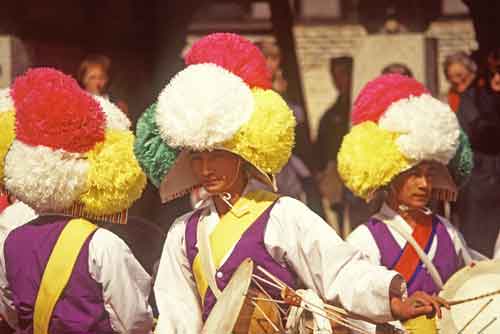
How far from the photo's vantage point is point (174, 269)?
6410 millimetres

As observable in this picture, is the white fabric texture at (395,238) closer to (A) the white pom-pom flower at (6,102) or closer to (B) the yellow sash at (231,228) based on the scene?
(B) the yellow sash at (231,228)

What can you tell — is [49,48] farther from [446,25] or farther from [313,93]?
[446,25]

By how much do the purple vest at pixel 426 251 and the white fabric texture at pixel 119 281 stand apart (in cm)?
143

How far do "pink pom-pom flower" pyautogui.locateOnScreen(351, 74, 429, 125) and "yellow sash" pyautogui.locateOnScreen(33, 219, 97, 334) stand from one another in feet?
6.24

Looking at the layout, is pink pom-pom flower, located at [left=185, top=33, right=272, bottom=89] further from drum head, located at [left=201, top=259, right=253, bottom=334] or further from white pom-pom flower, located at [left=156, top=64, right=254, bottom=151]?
drum head, located at [left=201, top=259, right=253, bottom=334]

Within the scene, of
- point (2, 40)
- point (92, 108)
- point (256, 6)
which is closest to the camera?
point (92, 108)

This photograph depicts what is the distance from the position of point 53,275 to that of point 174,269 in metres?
0.55

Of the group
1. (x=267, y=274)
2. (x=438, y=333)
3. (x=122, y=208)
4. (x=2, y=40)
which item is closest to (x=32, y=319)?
(x=122, y=208)

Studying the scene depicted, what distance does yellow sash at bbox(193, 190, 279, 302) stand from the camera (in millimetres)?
6223

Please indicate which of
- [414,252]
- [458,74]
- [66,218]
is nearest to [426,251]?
[414,252]

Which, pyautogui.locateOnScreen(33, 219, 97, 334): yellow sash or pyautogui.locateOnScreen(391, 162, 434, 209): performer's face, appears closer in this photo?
pyautogui.locateOnScreen(33, 219, 97, 334): yellow sash

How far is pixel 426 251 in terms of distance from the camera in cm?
728

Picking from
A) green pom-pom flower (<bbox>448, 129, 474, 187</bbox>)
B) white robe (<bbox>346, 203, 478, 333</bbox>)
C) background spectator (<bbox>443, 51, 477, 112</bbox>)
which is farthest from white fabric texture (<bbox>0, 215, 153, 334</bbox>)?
background spectator (<bbox>443, 51, 477, 112</bbox>)

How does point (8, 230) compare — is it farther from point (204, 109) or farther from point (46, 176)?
point (204, 109)
